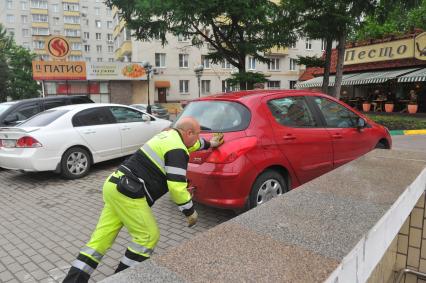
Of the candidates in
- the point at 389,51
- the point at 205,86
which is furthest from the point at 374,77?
the point at 205,86

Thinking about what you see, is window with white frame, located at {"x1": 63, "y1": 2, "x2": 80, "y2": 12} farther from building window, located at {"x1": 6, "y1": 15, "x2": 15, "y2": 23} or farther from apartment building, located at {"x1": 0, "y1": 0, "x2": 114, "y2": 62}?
building window, located at {"x1": 6, "y1": 15, "x2": 15, "y2": 23}

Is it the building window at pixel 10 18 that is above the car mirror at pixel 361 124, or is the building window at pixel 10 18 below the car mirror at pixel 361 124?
above

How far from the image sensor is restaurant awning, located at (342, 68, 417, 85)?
67.7ft

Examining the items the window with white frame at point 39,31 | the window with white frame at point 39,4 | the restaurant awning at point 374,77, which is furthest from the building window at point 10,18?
the restaurant awning at point 374,77

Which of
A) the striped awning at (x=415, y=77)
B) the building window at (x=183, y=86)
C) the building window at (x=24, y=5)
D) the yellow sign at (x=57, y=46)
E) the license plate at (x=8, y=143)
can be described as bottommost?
the license plate at (x=8, y=143)

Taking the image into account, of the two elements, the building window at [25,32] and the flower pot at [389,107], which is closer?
the flower pot at [389,107]

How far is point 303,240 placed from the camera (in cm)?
183

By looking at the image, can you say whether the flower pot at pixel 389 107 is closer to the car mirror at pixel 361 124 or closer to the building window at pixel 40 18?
the car mirror at pixel 361 124

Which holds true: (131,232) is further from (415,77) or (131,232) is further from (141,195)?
(415,77)

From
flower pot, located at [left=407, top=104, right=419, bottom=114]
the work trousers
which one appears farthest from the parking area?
flower pot, located at [left=407, top=104, right=419, bottom=114]

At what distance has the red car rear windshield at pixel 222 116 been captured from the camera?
450 centimetres

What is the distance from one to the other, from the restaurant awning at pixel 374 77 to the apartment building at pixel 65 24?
6473 cm

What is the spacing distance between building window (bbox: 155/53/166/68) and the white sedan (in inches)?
1391

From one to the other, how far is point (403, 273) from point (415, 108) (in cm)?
1925
